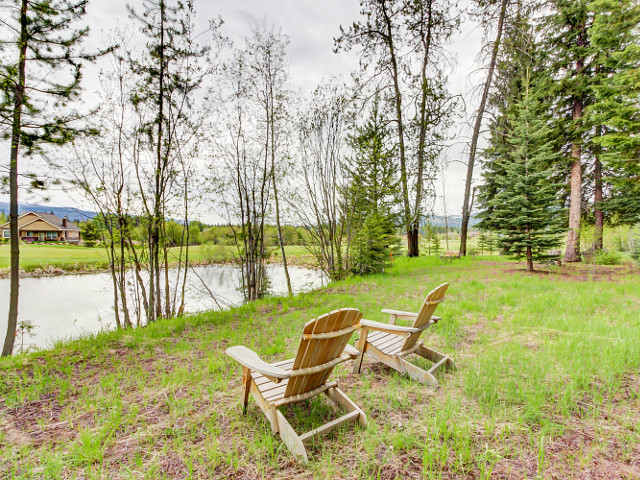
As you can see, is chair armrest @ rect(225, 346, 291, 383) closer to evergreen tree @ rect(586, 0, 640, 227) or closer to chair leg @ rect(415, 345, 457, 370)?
chair leg @ rect(415, 345, 457, 370)

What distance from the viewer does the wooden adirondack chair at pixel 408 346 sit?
8.47 ft

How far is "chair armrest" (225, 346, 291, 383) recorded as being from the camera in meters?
1.71

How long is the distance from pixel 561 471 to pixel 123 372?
12.3 ft

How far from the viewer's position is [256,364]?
6.06 ft

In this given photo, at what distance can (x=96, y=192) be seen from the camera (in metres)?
5.77

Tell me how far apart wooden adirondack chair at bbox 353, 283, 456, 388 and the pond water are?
4905mm

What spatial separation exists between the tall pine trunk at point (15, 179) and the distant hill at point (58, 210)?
7 cm

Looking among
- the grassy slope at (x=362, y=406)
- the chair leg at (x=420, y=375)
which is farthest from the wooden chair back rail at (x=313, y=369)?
the chair leg at (x=420, y=375)

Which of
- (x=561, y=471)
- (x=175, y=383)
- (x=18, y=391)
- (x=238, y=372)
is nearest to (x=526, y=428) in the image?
(x=561, y=471)

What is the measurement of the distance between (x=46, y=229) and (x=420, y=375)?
7.54 m

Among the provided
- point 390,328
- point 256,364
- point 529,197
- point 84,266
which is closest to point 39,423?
point 256,364

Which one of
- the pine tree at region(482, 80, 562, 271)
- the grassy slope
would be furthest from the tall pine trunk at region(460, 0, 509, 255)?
the grassy slope

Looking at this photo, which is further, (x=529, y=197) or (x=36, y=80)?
(x=529, y=197)

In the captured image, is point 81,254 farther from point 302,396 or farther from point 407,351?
point 407,351
